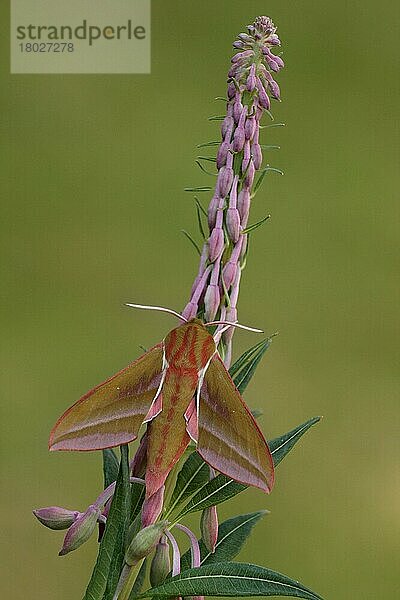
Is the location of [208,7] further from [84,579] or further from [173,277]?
Answer: [84,579]

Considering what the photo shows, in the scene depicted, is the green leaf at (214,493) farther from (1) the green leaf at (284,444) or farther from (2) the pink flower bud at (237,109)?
(2) the pink flower bud at (237,109)

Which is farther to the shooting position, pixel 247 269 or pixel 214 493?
pixel 247 269

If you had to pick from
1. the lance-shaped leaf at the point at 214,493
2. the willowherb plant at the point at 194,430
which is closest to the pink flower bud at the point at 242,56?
the willowherb plant at the point at 194,430

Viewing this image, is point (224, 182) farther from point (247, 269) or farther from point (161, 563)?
point (247, 269)

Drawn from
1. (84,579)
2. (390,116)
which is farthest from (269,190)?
(84,579)

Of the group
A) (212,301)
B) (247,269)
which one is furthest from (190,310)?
(247,269)

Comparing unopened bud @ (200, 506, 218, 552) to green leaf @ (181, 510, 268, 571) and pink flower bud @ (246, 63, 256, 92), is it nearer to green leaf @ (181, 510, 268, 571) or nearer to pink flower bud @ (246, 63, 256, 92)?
green leaf @ (181, 510, 268, 571)

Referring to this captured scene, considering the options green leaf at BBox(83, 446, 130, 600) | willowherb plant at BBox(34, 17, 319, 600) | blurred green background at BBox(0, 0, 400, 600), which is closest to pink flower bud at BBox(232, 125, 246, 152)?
willowherb plant at BBox(34, 17, 319, 600)
